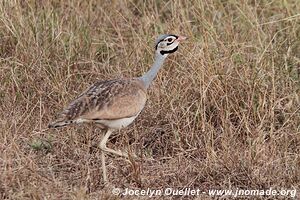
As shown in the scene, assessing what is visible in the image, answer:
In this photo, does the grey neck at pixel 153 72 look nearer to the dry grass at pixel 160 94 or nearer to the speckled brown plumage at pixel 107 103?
the speckled brown plumage at pixel 107 103

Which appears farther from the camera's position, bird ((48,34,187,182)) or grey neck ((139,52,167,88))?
grey neck ((139,52,167,88))

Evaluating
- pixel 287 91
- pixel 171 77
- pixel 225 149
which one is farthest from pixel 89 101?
pixel 287 91

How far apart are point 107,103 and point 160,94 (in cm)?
90

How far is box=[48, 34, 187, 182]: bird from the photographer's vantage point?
178 inches

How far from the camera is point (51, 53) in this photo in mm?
5918

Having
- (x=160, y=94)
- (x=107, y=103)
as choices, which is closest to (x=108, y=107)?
(x=107, y=103)

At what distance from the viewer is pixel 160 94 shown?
18.0ft

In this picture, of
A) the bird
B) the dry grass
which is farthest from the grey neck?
the dry grass

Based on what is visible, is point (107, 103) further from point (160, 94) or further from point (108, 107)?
point (160, 94)

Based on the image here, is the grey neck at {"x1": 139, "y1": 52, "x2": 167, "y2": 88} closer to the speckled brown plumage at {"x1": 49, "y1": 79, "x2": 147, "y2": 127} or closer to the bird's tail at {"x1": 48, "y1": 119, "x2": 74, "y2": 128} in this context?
the speckled brown plumage at {"x1": 49, "y1": 79, "x2": 147, "y2": 127}

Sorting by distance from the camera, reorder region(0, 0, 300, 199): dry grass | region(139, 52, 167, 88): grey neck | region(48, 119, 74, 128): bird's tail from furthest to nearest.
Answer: region(139, 52, 167, 88): grey neck → region(0, 0, 300, 199): dry grass → region(48, 119, 74, 128): bird's tail

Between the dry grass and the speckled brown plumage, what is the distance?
326 mm

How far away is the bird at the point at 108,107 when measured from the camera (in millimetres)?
4531

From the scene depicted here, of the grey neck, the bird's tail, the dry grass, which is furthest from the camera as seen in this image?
the grey neck
